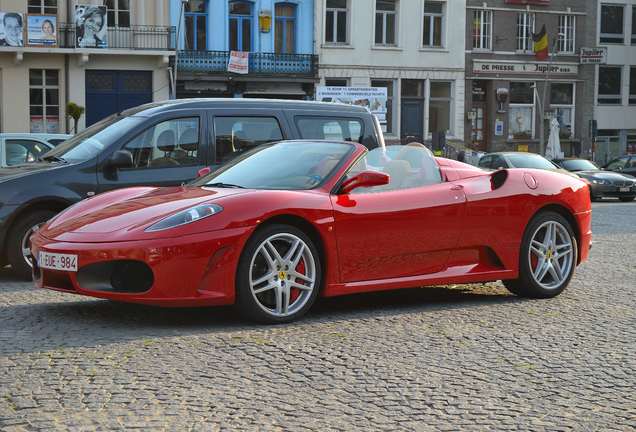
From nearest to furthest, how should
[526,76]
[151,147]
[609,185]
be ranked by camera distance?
[151,147] < [609,185] < [526,76]

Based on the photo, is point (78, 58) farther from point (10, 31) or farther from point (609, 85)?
point (609, 85)

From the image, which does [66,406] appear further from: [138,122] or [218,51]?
[218,51]

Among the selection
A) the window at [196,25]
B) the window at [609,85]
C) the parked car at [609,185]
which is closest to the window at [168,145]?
the parked car at [609,185]

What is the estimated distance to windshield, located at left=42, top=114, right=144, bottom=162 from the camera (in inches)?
402

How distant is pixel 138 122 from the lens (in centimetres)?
1023

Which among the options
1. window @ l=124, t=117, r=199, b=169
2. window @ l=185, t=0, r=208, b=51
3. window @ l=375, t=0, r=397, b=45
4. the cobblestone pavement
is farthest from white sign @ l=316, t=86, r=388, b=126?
the cobblestone pavement

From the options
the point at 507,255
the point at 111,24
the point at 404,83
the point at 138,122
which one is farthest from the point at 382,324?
the point at 404,83

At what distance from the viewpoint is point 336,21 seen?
4650 cm

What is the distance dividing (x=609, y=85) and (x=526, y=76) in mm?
5890

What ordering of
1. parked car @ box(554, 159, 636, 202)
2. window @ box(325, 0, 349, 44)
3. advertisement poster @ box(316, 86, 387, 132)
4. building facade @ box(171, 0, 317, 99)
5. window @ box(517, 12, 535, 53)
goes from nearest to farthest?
parked car @ box(554, 159, 636, 202)
advertisement poster @ box(316, 86, 387, 132)
building facade @ box(171, 0, 317, 99)
window @ box(325, 0, 349, 44)
window @ box(517, 12, 535, 53)

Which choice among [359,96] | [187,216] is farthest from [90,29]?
[187,216]

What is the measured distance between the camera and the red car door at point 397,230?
24.6 feet

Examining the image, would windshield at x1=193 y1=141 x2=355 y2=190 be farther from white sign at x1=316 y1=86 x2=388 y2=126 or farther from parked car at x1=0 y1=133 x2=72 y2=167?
white sign at x1=316 y1=86 x2=388 y2=126

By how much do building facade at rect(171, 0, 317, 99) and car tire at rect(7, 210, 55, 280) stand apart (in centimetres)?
3303
